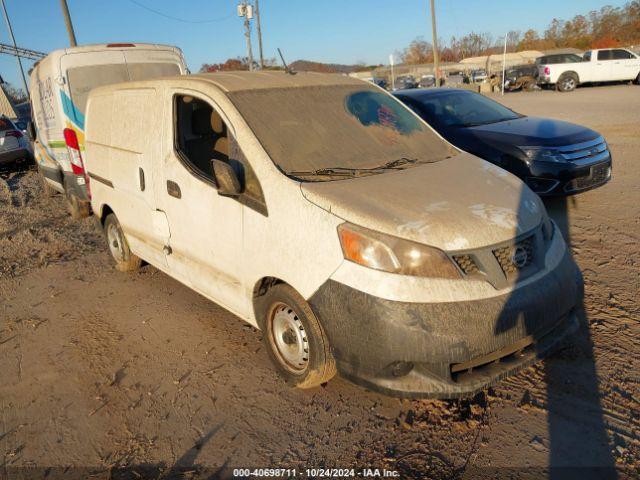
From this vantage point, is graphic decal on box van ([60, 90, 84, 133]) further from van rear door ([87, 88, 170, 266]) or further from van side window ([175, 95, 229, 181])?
van side window ([175, 95, 229, 181])

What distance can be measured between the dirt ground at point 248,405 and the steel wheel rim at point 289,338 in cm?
21

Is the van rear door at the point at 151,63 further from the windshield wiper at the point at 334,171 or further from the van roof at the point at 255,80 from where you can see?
the windshield wiper at the point at 334,171

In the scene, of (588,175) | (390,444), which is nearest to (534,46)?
(588,175)

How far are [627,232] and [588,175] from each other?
1.06 meters

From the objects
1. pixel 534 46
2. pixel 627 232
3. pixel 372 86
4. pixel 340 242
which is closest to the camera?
pixel 340 242

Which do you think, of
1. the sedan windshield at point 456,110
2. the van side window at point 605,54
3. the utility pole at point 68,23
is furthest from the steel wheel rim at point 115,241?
the van side window at point 605,54

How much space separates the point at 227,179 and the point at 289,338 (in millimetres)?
1073

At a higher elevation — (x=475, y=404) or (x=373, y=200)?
(x=373, y=200)

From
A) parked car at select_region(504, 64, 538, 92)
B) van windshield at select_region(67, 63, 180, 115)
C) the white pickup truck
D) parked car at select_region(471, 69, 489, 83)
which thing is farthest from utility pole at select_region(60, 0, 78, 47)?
parked car at select_region(471, 69, 489, 83)

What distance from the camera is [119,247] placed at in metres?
5.18

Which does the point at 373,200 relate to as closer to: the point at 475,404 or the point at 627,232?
the point at 475,404

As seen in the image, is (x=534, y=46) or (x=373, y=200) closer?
(x=373, y=200)

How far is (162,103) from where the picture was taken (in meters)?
3.78

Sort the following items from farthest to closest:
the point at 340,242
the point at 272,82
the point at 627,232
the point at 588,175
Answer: the point at 588,175 < the point at 627,232 < the point at 272,82 < the point at 340,242
